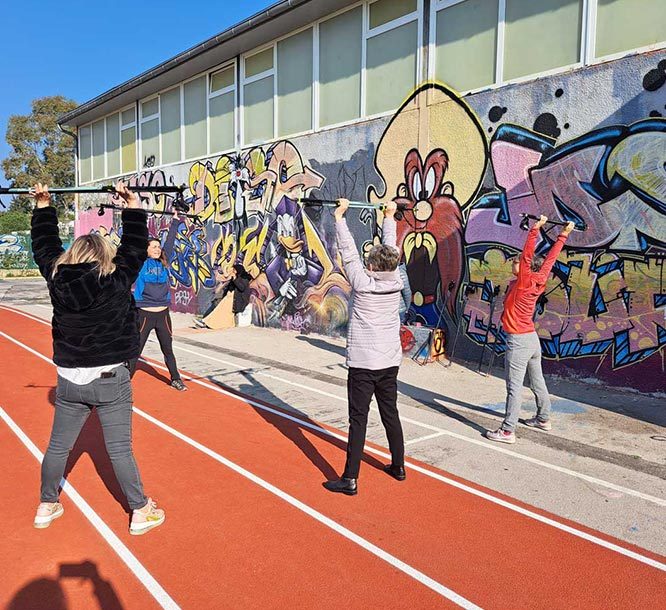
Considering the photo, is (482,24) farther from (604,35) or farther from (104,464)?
(104,464)

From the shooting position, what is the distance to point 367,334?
4281 mm

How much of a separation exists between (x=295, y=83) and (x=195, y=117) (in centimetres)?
448

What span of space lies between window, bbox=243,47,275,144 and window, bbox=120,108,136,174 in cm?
648

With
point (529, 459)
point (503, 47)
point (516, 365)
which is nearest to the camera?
point (529, 459)

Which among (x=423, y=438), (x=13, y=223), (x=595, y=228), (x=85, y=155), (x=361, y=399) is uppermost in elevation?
(x=85, y=155)

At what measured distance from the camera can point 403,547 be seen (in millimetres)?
3590

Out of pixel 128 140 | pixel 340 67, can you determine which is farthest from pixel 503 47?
pixel 128 140

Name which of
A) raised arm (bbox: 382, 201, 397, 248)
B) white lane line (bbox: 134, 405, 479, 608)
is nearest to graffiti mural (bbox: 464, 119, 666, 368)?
raised arm (bbox: 382, 201, 397, 248)

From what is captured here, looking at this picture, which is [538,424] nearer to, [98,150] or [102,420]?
[102,420]

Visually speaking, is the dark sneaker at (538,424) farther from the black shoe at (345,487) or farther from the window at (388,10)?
the window at (388,10)

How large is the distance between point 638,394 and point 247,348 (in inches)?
263

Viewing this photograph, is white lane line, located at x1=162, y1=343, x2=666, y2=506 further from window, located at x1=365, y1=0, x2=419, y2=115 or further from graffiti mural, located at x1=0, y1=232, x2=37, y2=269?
graffiti mural, located at x1=0, y1=232, x2=37, y2=269

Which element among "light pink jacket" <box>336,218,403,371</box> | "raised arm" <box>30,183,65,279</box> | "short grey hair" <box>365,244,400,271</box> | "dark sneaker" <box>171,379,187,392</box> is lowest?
"dark sneaker" <box>171,379,187,392</box>

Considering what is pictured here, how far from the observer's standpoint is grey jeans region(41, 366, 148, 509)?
3.48 metres
